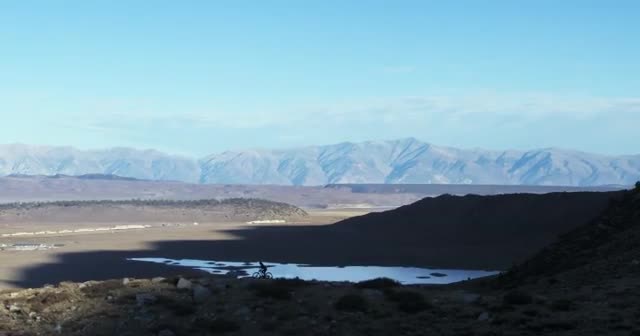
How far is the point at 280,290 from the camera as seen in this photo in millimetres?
16500

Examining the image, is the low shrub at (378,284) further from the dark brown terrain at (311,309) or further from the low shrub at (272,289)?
the low shrub at (272,289)

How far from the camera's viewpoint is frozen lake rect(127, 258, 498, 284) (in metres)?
42.4

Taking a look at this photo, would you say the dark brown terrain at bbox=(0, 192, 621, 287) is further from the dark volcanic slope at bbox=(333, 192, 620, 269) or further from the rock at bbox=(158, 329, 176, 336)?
the rock at bbox=(158, 329, 176, 336)

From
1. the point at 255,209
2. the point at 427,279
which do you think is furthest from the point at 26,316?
the point at 255,209

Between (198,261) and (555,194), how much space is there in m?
29.8

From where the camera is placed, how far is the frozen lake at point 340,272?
4238cm

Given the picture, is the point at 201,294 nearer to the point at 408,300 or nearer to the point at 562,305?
the point at 408,300

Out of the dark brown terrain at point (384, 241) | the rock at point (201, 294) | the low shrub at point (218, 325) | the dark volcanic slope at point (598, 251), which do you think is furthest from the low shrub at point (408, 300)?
the dark brown terrain at point (384, 241)

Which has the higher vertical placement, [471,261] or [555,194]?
[555,194]

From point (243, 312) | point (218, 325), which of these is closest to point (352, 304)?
point (243, 312)

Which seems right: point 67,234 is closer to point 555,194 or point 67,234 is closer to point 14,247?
point 14,247

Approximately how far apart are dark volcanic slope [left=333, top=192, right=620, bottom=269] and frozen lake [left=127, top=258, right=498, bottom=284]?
399cm

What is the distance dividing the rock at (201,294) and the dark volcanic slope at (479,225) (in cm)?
3370

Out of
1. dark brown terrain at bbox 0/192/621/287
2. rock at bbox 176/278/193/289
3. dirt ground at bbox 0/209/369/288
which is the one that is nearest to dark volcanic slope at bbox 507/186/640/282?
rock at bbox 176/278/193/289
